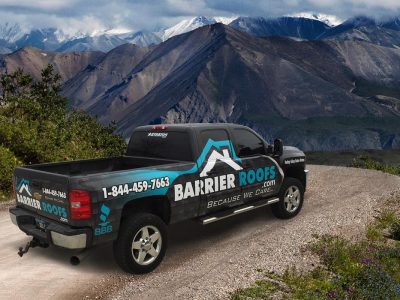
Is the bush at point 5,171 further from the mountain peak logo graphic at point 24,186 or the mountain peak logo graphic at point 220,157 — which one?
the mountain peak logo graphic at point 220,157

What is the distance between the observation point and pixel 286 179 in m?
8.91

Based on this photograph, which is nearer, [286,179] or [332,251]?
[332,251]

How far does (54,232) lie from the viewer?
5844 millimetres

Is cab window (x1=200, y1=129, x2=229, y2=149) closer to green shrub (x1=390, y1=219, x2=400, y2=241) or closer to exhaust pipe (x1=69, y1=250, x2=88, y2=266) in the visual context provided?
exhaust pipe (x1=69, y1=250, x2=88, y2=266)

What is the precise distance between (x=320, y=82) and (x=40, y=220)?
7945 inches

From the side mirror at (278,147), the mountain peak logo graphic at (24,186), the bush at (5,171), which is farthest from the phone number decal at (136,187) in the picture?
the bush at (5,171)

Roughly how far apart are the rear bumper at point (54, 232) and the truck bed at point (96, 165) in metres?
0.83

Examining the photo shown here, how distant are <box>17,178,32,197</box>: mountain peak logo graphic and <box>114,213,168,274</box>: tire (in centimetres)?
158

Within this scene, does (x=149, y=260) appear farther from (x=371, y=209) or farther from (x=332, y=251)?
(x=371, y=209)

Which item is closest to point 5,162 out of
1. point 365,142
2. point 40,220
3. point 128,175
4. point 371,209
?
point 40,220

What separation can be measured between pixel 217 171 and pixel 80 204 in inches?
99.4

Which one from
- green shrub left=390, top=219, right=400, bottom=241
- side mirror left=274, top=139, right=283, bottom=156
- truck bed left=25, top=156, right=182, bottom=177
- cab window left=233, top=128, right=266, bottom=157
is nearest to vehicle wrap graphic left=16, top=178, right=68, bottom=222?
truck bed left=25, top=156, right=182, bottom=177

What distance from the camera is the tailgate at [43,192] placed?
579 centimetres

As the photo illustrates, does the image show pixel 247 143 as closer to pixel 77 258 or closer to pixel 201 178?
pixel 201 178
